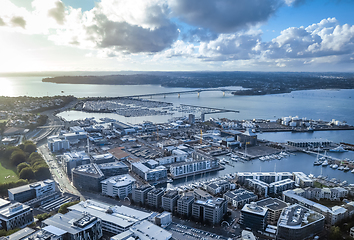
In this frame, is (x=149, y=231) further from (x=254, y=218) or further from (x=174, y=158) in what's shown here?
(x=174, y=158)

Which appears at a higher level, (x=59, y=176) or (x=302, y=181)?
(x=302, y=181)

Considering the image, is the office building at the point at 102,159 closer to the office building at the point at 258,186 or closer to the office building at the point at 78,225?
the office building at the point at 78,225

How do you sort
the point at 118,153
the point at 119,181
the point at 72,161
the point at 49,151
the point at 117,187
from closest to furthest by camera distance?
the point at 117,187 → the point at 119,181 → the point at 72,161 → the point at 118,153 → the point at 49,151

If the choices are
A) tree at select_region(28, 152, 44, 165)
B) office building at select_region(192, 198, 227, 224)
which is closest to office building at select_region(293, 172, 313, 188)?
office building at select_region(192, 198, 227, 224)

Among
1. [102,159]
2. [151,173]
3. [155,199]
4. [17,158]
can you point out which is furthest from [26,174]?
[155,199]

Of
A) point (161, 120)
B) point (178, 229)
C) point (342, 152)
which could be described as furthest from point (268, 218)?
point (161, 120)
